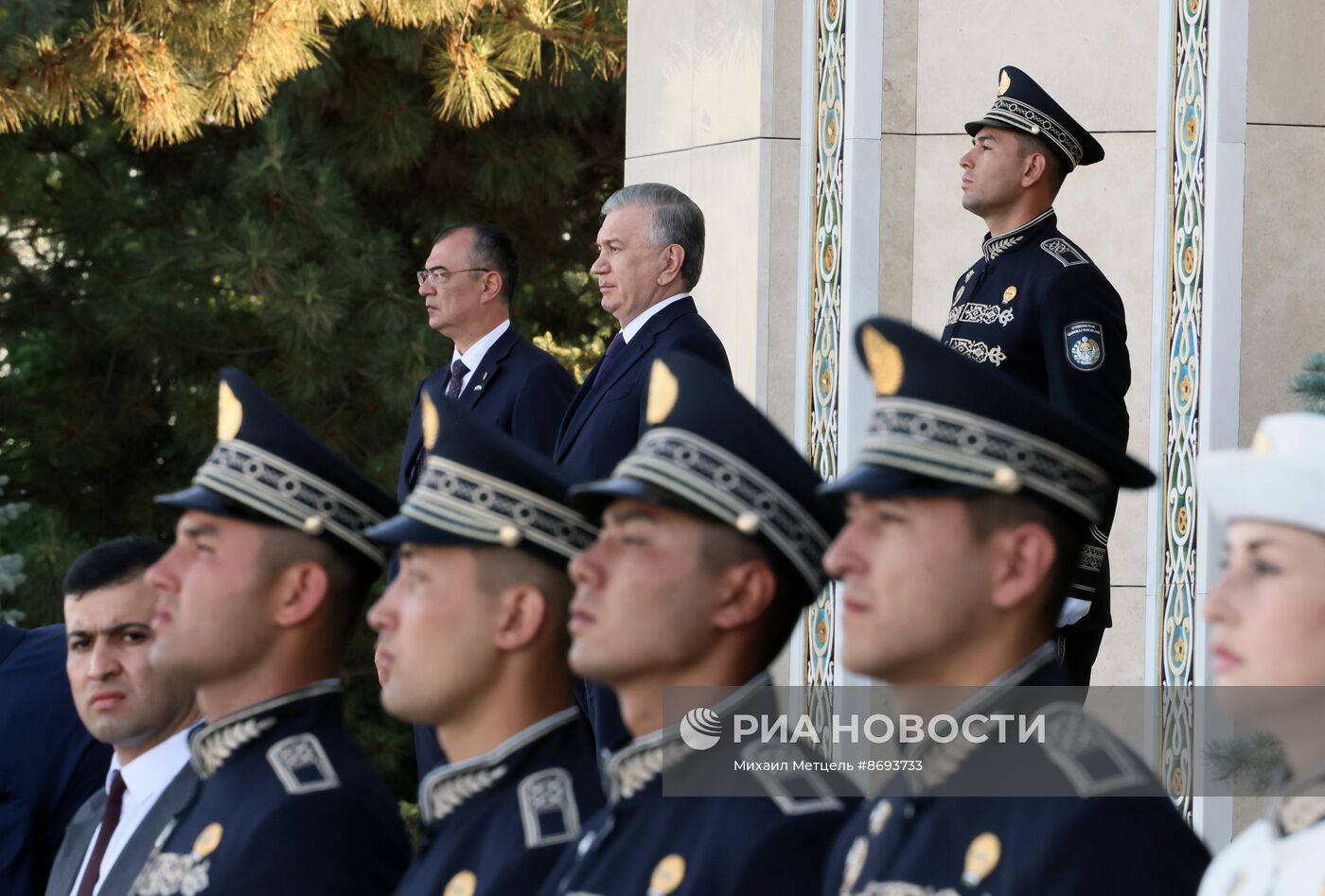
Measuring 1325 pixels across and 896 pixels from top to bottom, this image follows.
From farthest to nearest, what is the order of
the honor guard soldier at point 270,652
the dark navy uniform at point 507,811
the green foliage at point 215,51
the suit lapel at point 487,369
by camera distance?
the green foliage at point 215,51 → the suit lapel at point 487,369 → the honor guard soldier at point 270,652 → the dark navy uniform at point 507,811

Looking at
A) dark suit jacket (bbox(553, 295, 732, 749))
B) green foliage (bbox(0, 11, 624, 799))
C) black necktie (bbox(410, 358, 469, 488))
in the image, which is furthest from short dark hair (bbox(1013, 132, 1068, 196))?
green foliage (bbox(0, 11, 624, 799))

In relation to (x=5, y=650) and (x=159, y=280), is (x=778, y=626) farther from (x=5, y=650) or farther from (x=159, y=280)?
(x=159, y=280)

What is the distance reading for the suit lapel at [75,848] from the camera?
4168 millimetres

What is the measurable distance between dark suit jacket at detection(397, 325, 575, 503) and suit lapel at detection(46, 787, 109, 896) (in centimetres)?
239

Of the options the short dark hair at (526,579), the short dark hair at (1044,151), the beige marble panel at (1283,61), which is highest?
the beige marble panel at (1283,61)

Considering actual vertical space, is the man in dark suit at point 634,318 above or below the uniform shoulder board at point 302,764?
above

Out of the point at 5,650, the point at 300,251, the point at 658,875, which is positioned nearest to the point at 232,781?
the point at 658,875

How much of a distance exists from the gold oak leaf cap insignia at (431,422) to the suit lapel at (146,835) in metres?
0.73

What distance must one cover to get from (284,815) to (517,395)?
331 centimetres

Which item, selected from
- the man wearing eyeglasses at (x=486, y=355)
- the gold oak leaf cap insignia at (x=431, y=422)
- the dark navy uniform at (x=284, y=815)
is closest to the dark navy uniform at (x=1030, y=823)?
the dark navy uniform at (x=284, y=815)

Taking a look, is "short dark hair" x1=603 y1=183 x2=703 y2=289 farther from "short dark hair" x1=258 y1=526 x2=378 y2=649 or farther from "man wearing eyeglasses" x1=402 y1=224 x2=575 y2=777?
"short dark hair" x1=258 y1=526 x2=378 y2=649

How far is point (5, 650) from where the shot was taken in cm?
553

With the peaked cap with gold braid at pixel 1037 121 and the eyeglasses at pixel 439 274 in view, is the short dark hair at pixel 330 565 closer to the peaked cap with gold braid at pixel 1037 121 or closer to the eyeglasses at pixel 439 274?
the peaked cap with gold braid at pixel 1037 121

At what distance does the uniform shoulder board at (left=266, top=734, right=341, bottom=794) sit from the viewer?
140 inches
